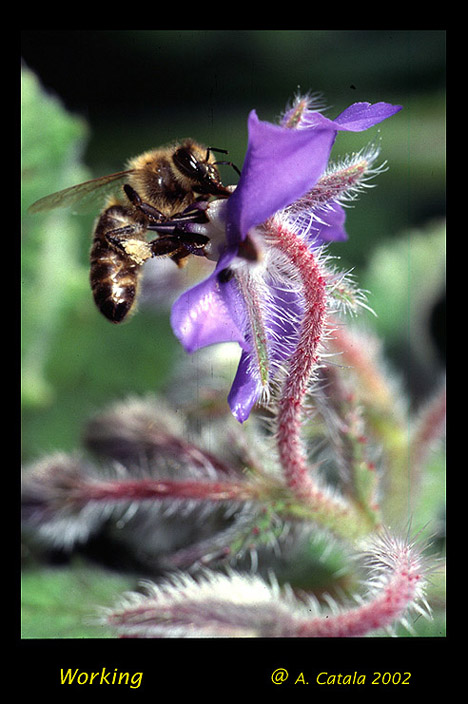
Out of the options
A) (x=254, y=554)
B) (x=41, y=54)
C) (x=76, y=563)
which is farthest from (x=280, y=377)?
(x=41, y=54)

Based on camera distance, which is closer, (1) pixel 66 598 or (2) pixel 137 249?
(2) pixel 137 249

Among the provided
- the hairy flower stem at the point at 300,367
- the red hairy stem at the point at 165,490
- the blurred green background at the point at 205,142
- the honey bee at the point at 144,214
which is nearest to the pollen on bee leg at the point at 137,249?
the honey bee at the point at 144,214

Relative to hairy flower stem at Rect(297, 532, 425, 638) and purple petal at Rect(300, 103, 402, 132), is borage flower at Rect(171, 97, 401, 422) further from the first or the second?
→ hairy flower stem at Rect(297, 532, 425, 638)

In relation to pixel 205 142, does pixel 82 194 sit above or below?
below

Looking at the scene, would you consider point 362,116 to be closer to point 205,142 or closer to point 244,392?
point 244,392

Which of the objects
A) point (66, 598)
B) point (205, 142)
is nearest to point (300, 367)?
point (66, 598)

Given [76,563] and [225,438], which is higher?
[225,438]
